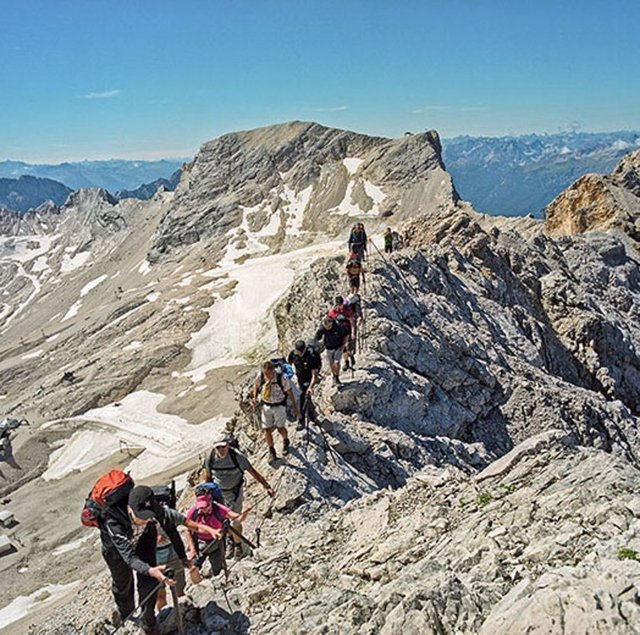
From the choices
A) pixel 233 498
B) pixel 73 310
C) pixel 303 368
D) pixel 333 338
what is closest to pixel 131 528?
pixel 233 498

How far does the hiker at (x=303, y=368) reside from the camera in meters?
13.7

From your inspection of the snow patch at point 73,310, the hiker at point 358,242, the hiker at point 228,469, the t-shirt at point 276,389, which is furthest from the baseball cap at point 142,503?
the snow patch at point 73,310

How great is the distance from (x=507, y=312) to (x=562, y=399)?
23.4 ft

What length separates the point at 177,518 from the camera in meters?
8.20

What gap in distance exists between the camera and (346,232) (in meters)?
91.8

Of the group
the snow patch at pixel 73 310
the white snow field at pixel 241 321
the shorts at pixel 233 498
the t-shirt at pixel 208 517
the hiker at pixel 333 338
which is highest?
the hiker at pixel 333 338

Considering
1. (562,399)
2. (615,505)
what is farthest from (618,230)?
(615,505)

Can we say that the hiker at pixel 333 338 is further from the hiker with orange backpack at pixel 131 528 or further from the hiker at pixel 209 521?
the hiker with orange backpack at pixel 131 528

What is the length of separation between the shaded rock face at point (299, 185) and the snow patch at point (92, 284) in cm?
1724

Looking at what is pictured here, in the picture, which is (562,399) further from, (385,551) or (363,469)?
(385,551)

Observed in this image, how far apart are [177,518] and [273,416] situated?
478 centimetres

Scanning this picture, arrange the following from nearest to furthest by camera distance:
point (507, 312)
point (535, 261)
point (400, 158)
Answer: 1. point (507, 312)
2. point (535, 261)
3. point (400, 158)

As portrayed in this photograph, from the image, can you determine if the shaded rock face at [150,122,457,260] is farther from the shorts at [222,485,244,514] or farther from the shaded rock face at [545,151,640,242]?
the shorts at [222,485,244,514]

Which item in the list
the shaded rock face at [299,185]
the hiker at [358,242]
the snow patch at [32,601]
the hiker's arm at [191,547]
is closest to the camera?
the hiker's arm at [191,547]
